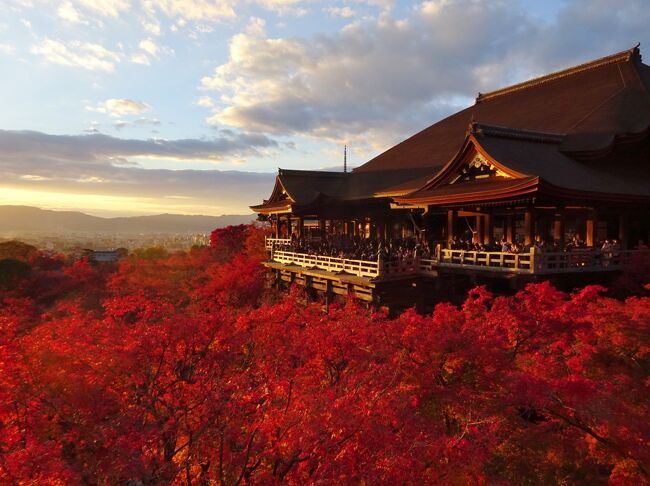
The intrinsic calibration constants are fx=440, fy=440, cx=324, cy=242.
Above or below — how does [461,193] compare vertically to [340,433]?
above

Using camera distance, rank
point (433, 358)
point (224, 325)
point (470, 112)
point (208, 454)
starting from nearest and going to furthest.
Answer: point (208, 454), point (433, 358), point (224, 325), point (470, 112)

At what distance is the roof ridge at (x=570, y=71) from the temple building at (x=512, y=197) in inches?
2.6

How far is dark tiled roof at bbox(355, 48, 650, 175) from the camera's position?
20422 millimetres

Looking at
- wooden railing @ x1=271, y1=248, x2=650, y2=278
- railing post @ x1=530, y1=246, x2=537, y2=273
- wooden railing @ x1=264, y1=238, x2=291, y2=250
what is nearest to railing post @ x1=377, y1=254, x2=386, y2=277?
wooden railing @ x1=271, y1=248, x2=650, y2=278

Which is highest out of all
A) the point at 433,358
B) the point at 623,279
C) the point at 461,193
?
the point at 461,193

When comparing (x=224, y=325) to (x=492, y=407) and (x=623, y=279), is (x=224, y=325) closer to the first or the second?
(x=492, y=407)

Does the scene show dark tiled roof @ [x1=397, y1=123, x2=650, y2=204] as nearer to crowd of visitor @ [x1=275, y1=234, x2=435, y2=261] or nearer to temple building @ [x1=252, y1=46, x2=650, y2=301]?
temple building @ [x1=252, y1=46, x2=650, y2=301]

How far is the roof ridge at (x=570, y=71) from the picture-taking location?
24.4 m

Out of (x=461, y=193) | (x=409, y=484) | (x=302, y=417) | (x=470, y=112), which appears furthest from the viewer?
(x=470, y=112)

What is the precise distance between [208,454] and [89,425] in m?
3.78

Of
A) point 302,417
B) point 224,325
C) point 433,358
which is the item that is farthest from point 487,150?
point 302,417

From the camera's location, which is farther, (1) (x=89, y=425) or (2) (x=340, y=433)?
(1) (x=89, y=425)

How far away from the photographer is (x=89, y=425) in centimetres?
1030

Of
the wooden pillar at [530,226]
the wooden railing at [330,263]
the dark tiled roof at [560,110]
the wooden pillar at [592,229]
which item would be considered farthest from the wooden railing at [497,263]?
the dark tiled roof at [560,110]
